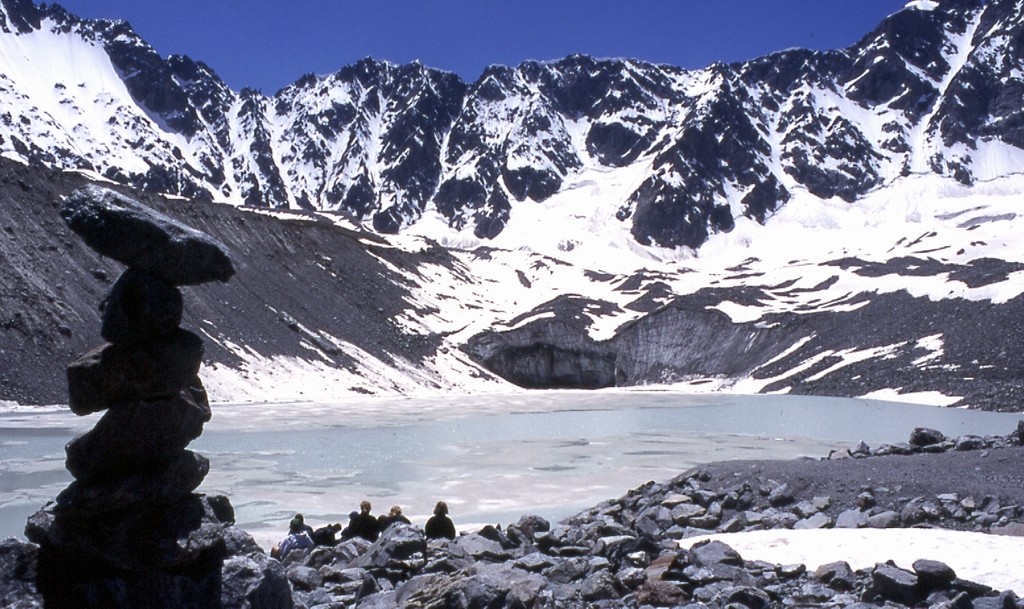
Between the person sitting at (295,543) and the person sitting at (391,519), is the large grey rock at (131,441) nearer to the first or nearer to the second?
the person sitting at (295,543)

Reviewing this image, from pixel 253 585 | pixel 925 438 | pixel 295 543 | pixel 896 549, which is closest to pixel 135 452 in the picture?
pixel 253 585

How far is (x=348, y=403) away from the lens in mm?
59281

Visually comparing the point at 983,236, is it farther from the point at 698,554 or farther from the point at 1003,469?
the point at 698,554

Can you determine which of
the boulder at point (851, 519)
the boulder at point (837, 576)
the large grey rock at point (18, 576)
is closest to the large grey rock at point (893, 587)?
the boulder at point (837, 576)

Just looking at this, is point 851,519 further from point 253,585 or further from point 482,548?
point 253,585

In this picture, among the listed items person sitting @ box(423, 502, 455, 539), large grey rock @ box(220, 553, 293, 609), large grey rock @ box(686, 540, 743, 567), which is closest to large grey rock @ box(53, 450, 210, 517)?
large grey rock @ box(220, 553, 293, 609)

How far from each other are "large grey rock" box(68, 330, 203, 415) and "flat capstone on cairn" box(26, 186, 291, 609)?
0.01 metres

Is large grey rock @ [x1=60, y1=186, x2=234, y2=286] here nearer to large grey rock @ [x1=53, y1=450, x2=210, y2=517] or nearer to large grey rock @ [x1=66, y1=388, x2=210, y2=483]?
large grey rock @ [x1=66, y1=388, x2=210, y2=483]

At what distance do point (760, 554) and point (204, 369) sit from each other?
49.0 meters

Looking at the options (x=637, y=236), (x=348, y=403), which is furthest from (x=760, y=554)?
(x=637, y=236)

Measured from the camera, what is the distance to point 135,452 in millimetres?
8445

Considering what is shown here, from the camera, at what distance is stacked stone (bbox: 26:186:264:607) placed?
26.5 ft

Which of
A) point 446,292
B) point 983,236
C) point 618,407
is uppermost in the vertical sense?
point 983,236

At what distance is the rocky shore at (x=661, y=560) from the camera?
9617mm
